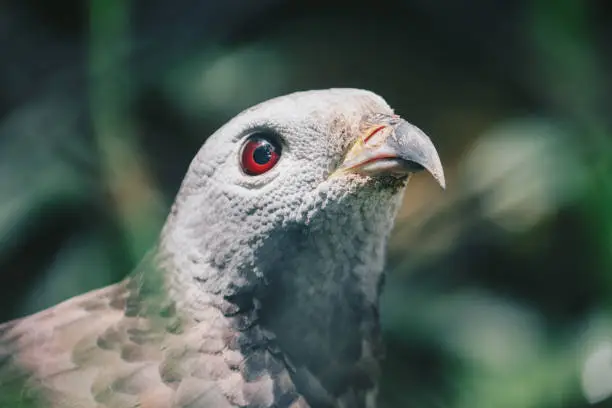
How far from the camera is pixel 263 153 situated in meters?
1.38

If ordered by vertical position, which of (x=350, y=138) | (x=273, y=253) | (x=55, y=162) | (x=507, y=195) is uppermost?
(x=55, y=162)

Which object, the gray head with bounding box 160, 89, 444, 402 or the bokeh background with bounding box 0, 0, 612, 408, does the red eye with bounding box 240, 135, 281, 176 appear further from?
the bokeh background with bounding box 0, 0, 612, 408

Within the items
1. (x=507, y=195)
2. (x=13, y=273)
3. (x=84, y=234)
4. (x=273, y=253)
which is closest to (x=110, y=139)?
(x=84, y=234)

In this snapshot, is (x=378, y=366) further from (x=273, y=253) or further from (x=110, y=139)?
(x=110, y=139)

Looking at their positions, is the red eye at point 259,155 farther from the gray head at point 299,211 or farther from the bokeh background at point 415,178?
the bokeh background at point 415,178

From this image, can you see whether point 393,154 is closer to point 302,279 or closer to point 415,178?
point 302,279

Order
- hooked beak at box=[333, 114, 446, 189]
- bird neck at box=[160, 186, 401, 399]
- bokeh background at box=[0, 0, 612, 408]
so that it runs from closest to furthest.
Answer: hooked beak at box=[333, 114, 446, 189] → bird neck at box=[160, 186, 401, 399] → bokeh background at box=[0, 0, 612, 408]

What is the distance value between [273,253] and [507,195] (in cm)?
102

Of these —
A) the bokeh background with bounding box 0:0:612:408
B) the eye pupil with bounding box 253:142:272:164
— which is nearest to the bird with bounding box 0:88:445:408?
the eye pupil with bounding box 253:142:272:164

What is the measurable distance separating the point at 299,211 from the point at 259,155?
0.11 m

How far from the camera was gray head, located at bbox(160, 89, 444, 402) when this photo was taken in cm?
133

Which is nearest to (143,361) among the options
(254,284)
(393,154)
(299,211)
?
(254,284)

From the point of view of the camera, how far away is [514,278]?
246 cm

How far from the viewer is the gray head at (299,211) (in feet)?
4.37
